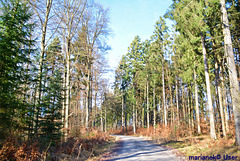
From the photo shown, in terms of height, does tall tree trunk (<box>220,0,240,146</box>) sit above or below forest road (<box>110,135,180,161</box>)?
above

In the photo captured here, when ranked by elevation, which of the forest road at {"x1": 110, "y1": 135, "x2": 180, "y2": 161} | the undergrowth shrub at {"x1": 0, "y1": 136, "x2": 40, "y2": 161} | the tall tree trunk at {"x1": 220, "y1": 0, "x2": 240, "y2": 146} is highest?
the tall tree trunk at {"x1": 220, "y1": 0, "x2": 240, "y2": 146}

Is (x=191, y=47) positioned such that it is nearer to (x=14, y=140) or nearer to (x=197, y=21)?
(x=197, y=21)

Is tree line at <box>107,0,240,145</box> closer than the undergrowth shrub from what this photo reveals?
No

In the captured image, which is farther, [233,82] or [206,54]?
[206,54]

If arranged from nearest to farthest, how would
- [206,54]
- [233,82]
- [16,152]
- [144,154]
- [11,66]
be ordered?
[16,152] → [11,66] → [233,82] → [144,154] → [206,54]

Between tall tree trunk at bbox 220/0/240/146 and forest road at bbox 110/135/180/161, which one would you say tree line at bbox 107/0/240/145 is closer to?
tall tree trunk at bbox 220/0/240/146

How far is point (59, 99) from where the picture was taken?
10766 millimetres

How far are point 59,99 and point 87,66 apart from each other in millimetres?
7786

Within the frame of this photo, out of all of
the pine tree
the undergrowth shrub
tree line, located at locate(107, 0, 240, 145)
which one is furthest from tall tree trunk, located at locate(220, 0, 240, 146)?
the pine tree

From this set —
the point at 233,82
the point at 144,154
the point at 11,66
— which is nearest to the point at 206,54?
the point at 233,82

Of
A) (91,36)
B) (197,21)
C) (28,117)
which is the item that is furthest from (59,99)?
(197,21)

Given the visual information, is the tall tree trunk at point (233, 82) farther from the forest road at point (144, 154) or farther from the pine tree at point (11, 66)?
the pine tree at point (11, 66)

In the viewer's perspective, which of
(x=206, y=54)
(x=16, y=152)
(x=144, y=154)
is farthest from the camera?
(x=206, y=54)

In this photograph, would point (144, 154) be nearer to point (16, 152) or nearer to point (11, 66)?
point (16, 152)
